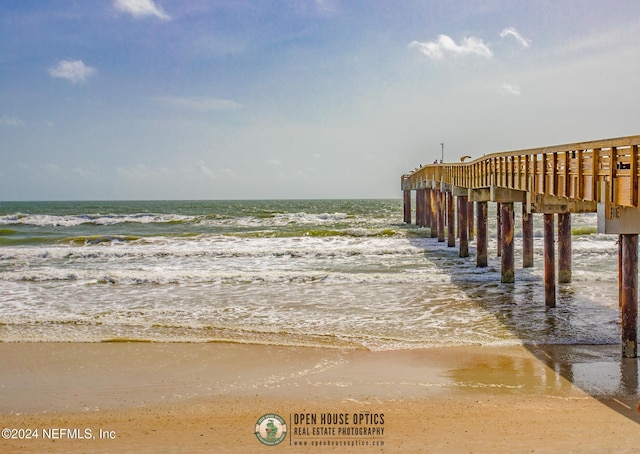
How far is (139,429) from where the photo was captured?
23.1 ft

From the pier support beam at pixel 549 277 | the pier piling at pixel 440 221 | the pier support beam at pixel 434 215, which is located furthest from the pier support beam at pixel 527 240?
the pier support beam at pixel 434 215

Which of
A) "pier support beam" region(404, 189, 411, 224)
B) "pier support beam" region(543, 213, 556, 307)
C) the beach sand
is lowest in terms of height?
the beach sand

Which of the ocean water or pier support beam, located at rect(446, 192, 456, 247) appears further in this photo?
pier support beam, located at rect(446, 192, 456, 247)

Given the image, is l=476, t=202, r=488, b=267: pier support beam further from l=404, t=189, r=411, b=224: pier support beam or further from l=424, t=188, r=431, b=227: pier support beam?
l=404, t=189, r=411, b=224: pier support beam

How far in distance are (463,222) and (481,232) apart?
326 cm

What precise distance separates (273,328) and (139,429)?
5.97m

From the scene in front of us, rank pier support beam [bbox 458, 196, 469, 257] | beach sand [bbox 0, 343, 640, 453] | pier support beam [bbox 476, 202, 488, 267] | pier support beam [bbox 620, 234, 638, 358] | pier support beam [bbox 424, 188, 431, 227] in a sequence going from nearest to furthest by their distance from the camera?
beach sand [bbox 0, 343, 640, 453] → pier support beam [bbox 620, 234, 638, 358] → pier support beam [bbox 476, 202, 488, 267] → pier support beam [bbox 458, 196, 469, 257] → pier support beam [bbox 424, 188, 431, 227]

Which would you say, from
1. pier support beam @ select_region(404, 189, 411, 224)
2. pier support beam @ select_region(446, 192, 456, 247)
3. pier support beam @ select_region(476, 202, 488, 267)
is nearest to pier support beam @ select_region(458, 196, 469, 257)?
pier support beam @ select_region(476, 202, 488, 267)

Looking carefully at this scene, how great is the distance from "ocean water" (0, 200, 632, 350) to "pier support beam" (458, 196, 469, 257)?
1.02 metres

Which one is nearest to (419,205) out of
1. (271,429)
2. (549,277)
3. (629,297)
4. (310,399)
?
(549,277)

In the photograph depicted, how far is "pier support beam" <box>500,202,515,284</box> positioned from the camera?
1822 centimetres

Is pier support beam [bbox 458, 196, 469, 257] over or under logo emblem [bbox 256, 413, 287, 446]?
over

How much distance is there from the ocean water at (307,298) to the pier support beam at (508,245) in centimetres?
42

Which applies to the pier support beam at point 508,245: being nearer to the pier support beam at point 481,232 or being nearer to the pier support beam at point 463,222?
the pier support beam at point 481,232
